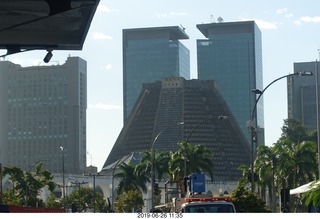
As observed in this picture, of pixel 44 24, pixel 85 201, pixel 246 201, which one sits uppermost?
pixel 44 24

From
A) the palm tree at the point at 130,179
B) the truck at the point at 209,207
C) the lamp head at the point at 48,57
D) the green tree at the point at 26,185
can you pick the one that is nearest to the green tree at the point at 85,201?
the palm tree at the point at 130,179

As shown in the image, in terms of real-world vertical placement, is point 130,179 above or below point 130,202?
above

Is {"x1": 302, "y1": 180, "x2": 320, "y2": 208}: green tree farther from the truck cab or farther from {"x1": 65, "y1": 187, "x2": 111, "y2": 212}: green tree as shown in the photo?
{"x1": 65, "y1": 187, "x2": 111, "y2": 212}: green tree

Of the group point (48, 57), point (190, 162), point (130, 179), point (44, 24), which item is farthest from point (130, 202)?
point (44, 24)

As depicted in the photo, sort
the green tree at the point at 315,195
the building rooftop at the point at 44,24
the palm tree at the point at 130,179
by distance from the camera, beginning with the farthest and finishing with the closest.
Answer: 1. the palm tree at the point at 130,179
2. the green tree at the point at 315,195
3. the building rooftop at the point at 44,24

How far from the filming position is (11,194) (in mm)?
126562

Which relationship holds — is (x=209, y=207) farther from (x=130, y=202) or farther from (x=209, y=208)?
(x=130, y=202)

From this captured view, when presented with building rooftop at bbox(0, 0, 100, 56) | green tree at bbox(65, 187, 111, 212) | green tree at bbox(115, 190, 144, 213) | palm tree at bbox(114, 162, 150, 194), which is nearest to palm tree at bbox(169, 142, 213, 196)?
green tree at bbox(115, 190, 144, 213)

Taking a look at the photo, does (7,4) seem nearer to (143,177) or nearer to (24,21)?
(24,21)

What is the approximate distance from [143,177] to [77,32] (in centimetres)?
12196

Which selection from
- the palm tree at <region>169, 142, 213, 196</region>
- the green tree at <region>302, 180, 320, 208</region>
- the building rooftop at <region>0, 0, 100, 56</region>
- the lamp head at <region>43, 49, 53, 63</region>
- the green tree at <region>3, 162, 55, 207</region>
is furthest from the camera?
the green tree at <region>3, 162, 55, 207</region>

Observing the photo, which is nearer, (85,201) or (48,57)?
(48,57)

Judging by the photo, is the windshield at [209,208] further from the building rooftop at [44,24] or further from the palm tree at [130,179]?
the palm tree at [130,179]

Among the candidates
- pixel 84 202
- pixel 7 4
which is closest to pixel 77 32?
pixel 7 4
